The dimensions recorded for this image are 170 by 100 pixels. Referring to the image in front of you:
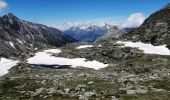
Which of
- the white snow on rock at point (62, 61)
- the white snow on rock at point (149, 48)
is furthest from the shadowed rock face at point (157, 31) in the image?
the white snow on rock at point (62, 61)

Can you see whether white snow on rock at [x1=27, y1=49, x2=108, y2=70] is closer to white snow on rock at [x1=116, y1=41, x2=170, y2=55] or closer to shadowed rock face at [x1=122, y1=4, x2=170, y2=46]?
white snow on rock at [x1=116, y1=41, x2=170, y2=55]

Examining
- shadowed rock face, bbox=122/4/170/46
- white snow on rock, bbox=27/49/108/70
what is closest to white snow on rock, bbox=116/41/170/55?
shadowed rock face, bbox=122/4/170/46

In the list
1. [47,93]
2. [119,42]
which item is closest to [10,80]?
[47,93]

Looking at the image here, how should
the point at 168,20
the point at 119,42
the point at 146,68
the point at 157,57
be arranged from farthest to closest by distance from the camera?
the point at 168,20
the point at 119,42
the point at 157,57
the point at 146,68

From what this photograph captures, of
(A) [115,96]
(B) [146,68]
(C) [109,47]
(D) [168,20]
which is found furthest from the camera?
(D) [168,20]

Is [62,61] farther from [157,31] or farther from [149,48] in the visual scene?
[157,31]

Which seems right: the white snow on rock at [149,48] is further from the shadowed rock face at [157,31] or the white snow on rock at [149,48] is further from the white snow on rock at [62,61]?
the white snow on rock at [62,61]

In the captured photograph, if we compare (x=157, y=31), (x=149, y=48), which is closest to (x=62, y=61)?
(x=149, y=48)

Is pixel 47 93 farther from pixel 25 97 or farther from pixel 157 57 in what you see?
pixel 157 57

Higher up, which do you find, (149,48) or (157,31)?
(157,31)
